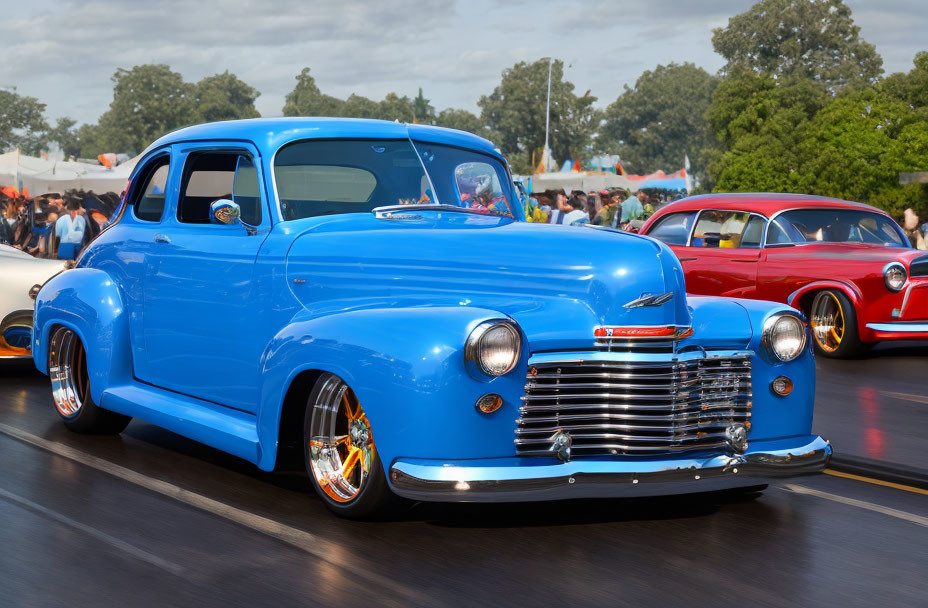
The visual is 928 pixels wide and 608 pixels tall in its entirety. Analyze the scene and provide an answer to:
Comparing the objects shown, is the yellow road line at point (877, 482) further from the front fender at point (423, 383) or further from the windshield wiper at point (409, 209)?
the front fender at point (423, 383)

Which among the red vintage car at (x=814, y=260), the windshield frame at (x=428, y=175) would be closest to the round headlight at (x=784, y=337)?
the windshield frame at (x=428, y=175)

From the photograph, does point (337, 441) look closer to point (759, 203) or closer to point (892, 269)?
point (892, 269)

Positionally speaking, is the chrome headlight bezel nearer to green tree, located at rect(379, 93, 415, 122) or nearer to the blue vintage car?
the blue vintage car

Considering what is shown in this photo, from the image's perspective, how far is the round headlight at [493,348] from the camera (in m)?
4.74

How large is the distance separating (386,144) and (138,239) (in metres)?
1.57

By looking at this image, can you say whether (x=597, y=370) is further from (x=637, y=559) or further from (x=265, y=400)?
(x=265, y=400)

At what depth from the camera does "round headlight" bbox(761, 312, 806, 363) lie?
215 inches

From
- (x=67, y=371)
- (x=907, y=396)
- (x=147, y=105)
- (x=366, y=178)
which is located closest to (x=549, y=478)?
(x=366, y=178)

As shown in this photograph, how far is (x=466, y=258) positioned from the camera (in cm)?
539

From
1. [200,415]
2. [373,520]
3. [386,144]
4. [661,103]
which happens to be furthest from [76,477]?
[661,103]

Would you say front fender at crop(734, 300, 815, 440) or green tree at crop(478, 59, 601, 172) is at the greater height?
green tree at crop(478, 59, 601, 172)

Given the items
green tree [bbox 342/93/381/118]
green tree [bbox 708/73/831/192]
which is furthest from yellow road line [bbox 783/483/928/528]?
green tree [bbox 342/93/381/118]

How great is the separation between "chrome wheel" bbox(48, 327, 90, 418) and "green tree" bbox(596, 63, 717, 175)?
14843 cm

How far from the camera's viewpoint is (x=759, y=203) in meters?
13.2
